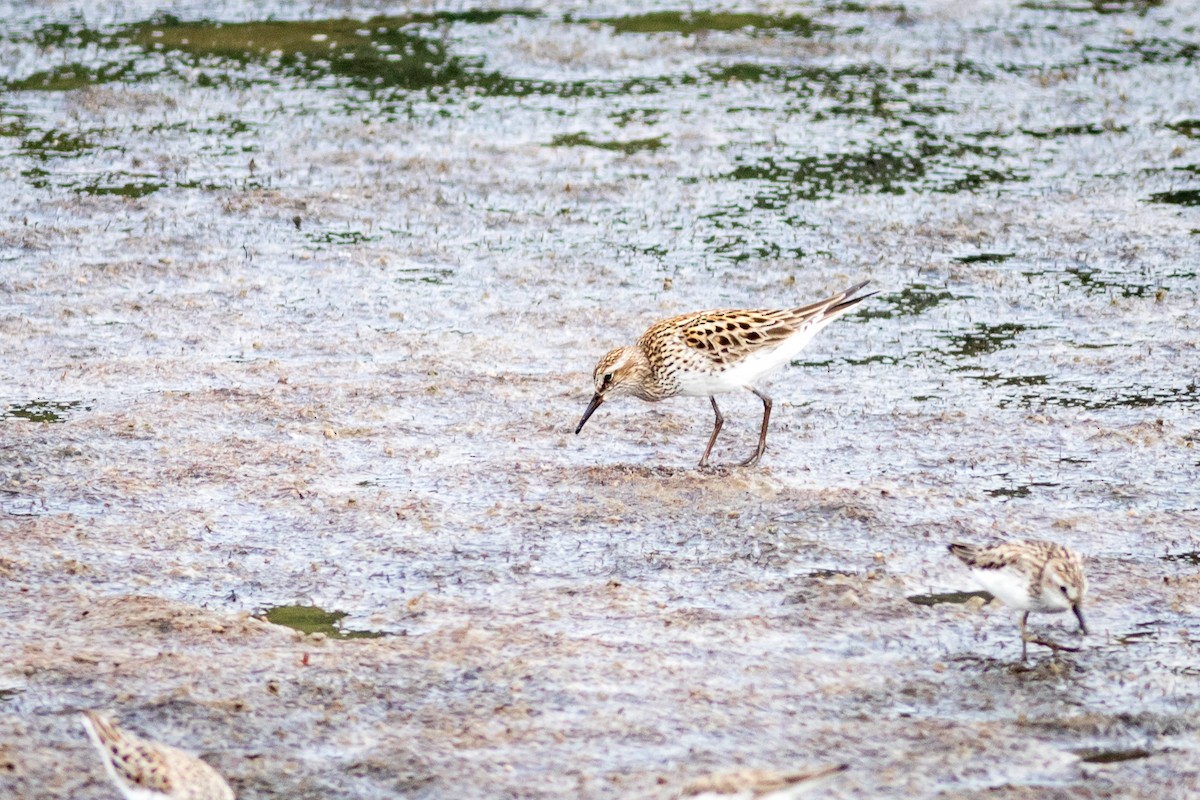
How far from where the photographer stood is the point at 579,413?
33.6 ft

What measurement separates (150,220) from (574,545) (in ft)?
23.0

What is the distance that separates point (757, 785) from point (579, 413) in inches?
198

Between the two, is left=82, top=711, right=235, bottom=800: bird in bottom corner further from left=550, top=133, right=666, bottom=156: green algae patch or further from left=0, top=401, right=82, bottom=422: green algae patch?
left=550, top=133, right=666, bottom=156: green algae patch

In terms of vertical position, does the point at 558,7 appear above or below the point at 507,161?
above

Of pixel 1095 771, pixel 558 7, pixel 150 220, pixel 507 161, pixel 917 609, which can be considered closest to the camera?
pixel 1095 771

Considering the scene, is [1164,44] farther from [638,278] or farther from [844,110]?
[638,278]

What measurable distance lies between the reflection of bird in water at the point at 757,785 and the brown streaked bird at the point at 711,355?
13.3ft

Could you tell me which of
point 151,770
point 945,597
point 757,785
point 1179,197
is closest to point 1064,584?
point 945,597

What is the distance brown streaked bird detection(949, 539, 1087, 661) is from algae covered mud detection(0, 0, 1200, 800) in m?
0.32

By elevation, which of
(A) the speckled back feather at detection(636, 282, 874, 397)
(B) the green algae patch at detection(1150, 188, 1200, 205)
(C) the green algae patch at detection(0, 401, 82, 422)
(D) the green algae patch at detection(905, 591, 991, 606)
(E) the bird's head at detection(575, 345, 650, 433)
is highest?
(B) the green algae patch at detection(1150, 188, 1200, 205)

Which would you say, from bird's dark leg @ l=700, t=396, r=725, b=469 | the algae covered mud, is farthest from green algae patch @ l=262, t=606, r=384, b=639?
bird's dark leg @ l=700, t=396, r=725, b=469

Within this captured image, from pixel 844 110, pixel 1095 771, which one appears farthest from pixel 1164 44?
pixel 1095 771

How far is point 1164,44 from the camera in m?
19.6

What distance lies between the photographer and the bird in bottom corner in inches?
218
